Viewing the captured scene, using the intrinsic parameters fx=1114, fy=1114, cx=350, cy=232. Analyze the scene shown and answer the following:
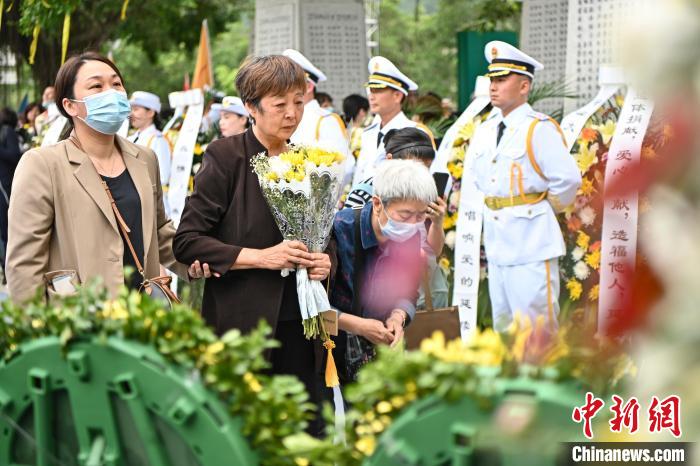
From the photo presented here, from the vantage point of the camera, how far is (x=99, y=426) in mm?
2441

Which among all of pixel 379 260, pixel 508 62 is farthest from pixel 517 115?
pixel 379 260

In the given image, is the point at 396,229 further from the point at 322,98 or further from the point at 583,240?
the point at 322,98

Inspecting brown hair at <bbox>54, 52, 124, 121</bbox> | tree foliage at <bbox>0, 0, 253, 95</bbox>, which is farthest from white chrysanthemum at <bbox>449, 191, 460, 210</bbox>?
tree foliage at <bbox>0, 0, 253, 95</bbox>

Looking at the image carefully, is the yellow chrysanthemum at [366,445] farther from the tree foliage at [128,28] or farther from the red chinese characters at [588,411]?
the tree foliage at [128,28]

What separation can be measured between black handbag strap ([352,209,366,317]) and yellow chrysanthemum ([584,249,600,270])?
147 inches

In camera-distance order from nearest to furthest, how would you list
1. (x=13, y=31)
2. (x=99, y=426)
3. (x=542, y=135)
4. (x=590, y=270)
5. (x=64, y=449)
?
(x=99, y=426) < (x=64, y=449) < (x=542, y=135) < (x=590, y=270) < (x=13, y=31)

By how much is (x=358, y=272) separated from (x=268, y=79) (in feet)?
2.72

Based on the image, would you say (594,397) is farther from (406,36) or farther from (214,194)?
(406,36)

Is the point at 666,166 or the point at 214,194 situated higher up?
the point at 666,166

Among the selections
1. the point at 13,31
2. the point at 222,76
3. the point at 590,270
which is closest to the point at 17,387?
the point at 590,270

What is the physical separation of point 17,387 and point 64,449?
183 mm

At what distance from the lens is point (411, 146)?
581 cm

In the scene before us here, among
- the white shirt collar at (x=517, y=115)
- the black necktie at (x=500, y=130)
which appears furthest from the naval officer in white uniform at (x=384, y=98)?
the white shirt collar at (x=517, y=115)

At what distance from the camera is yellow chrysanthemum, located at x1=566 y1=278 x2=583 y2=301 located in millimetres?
7590
